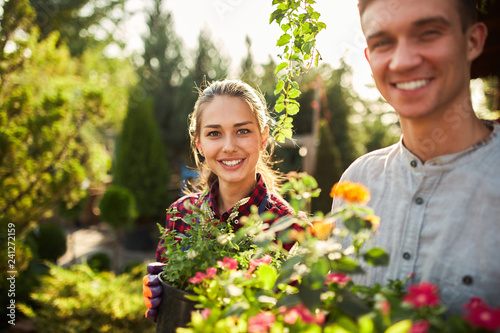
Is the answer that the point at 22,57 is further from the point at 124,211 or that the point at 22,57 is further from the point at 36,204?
the point at 124,211

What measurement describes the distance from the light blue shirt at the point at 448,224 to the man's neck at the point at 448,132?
0.09 ft

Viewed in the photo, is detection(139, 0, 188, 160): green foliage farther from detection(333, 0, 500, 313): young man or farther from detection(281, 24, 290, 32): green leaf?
detection(333, 0, 500, 313): young man

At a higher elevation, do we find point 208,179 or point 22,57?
point 22,57

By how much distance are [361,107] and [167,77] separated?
15.6 metres

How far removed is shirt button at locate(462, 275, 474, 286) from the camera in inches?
36.5

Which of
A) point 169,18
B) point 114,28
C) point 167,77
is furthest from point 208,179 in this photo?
point 114,28

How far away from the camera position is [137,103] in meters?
8.86

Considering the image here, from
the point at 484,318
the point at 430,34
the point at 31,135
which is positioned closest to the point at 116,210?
the point at 31,135

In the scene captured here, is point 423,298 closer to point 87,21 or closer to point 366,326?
point 366,326

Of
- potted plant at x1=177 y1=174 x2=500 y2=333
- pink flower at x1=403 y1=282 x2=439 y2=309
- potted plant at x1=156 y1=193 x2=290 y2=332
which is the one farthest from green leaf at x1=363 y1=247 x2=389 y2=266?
potted plant at x1=156 y1=193 x2=290 y2=332

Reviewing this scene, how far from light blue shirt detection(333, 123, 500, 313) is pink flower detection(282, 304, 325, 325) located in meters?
0.42

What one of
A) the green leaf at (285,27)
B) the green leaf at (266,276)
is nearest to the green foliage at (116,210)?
the green leaf at (285,27)

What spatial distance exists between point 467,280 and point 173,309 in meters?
0.85

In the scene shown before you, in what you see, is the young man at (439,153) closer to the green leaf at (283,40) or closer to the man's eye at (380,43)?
the man's eye at (380,43)
